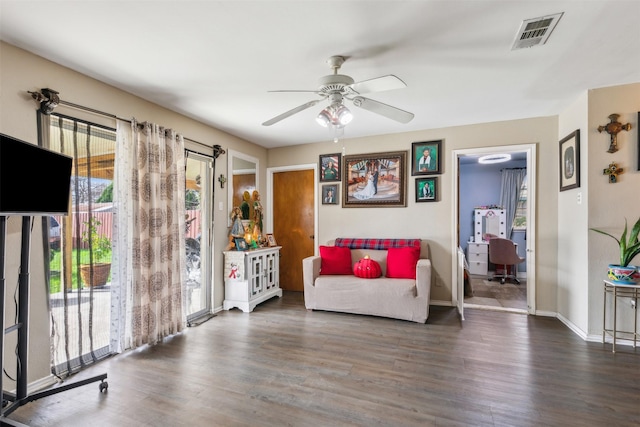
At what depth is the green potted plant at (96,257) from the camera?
2383 millimetres

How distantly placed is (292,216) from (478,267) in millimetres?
3948

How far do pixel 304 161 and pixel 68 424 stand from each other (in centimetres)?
384

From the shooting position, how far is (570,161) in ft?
10.2

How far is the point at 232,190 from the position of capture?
13.5 ft

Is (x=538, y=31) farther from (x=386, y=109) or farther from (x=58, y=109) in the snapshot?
(x=58, y=109)

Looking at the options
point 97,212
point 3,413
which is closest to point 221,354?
point 3,413

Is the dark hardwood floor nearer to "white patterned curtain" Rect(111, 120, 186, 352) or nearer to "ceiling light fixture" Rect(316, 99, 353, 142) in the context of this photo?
"white patterned curtain" Rect(111, 120, 186, 352)

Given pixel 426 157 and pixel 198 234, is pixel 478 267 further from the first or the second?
pixel 198 234

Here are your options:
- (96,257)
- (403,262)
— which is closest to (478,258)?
(403,262)

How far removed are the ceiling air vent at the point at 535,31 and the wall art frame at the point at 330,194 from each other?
2831mm

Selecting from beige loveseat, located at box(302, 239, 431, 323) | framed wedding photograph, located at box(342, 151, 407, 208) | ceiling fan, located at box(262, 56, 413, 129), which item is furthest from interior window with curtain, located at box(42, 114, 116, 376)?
framed wedding photograph, located at box(342, 151, 407, 208)

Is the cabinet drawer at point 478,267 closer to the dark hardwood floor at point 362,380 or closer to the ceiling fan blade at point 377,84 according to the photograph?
the dark hardwood floor at point 362,380

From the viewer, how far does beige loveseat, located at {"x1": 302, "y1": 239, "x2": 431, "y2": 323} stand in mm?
3293

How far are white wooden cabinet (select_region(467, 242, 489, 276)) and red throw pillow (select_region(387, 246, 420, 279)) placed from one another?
2883 millimetres
